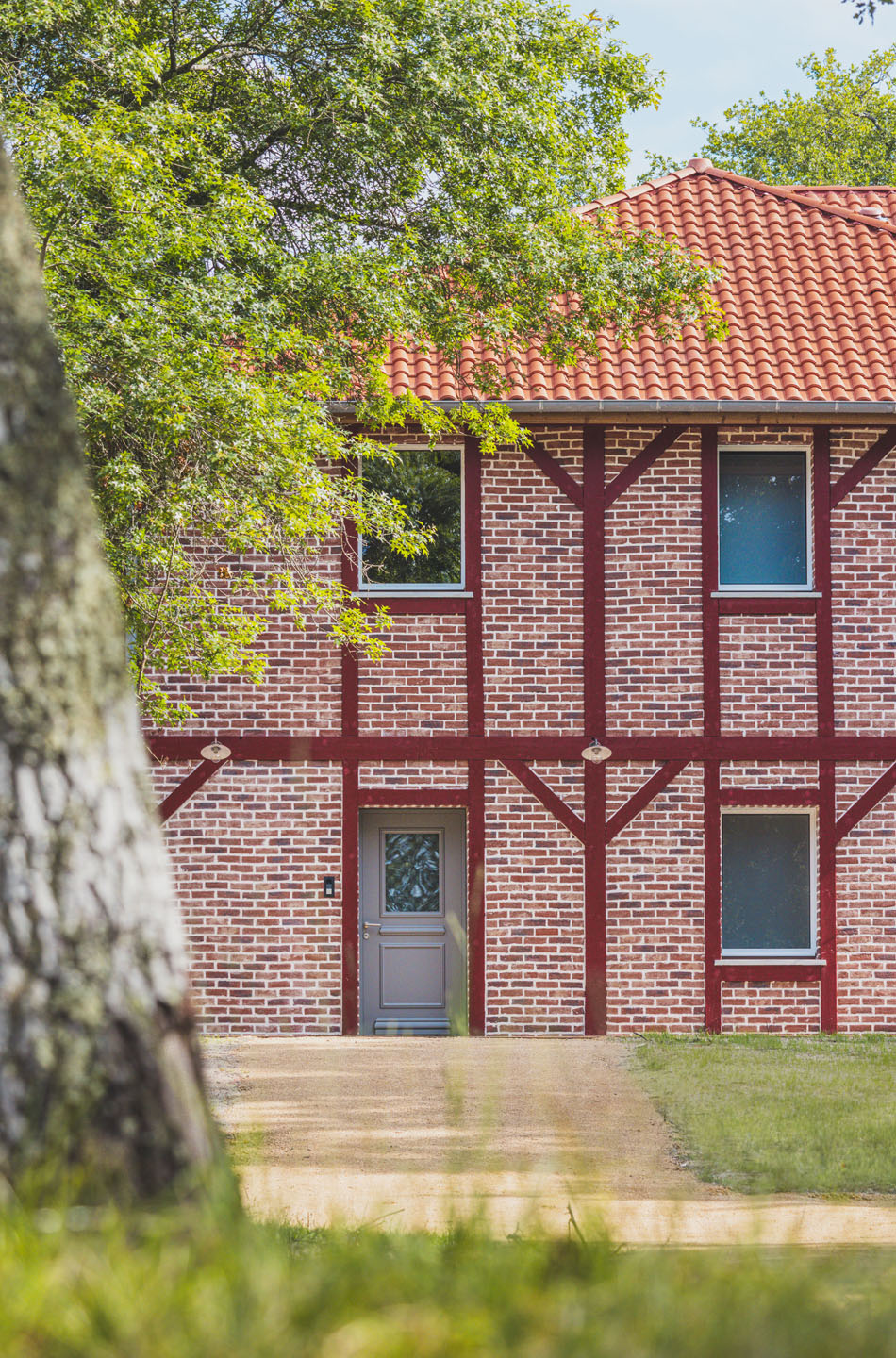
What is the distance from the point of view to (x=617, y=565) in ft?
42.1

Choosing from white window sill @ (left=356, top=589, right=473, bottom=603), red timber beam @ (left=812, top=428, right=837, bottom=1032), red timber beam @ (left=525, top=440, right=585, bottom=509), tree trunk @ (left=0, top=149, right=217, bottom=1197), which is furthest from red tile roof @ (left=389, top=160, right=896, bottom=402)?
tree trunk @ (left=0, top=149, right=217, bottom=1197)

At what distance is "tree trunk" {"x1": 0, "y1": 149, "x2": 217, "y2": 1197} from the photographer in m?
2.17

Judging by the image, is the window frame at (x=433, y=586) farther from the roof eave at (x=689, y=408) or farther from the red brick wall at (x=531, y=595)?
the roof eave at (x=689, y=408)

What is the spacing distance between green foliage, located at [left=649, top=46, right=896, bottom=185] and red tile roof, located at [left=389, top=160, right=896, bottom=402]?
12.1 m

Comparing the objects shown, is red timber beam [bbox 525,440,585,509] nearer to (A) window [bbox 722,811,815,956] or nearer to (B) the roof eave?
(B) the roof eave

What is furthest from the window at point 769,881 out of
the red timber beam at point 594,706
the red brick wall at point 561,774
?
the red timber beam at point 594,706

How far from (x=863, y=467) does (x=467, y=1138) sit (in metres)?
7.68

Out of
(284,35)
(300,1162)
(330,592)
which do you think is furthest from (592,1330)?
(284,35)

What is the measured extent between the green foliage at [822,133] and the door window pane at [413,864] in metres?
19.0

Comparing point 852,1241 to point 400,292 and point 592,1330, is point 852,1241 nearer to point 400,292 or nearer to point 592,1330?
point 592,1330

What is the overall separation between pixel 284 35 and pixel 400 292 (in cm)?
212

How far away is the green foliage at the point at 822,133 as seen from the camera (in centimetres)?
2734

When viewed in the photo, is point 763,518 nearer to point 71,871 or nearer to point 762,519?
point 762,519

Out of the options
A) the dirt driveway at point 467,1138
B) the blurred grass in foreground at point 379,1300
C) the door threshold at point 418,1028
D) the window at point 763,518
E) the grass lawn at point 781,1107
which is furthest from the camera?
the window at point 763,518
